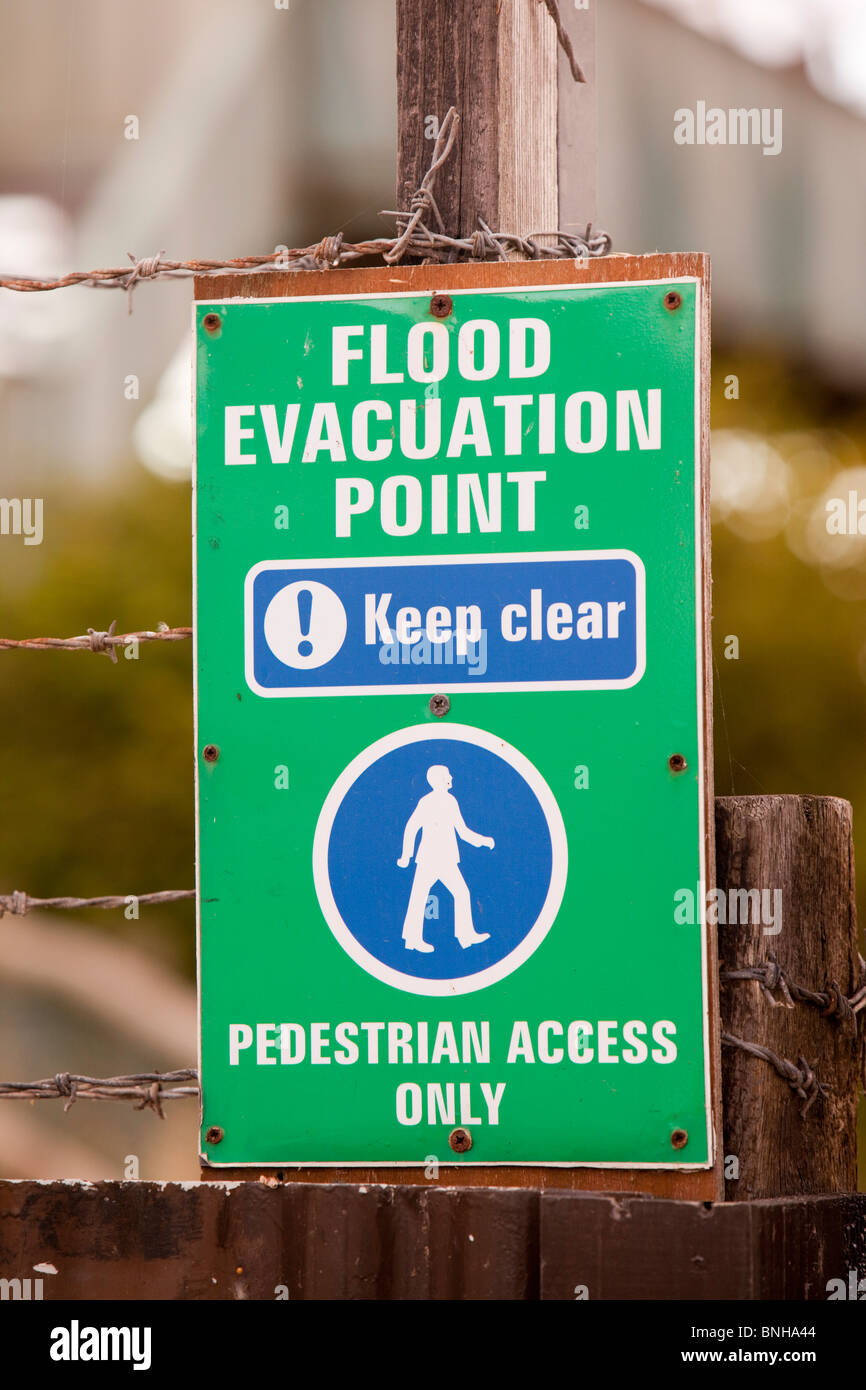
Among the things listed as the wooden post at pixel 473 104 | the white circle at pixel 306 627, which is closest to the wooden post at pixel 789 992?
the white circle at pixel 306 627

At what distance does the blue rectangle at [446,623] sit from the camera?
2.46 meters

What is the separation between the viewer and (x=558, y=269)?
2.55 meters

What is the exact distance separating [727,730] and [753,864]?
4092 mm

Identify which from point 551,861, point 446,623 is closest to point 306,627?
point 446,623

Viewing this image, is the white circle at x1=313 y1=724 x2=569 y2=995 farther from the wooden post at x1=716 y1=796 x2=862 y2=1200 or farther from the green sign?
the wooden post at x1=716 y1=796 x2=862 y2=1200

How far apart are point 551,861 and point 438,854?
168 millimetres

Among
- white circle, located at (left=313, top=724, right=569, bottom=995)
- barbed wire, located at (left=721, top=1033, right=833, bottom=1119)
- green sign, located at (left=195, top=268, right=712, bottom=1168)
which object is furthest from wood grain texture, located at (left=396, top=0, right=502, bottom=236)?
barbed wire, located at (left=721, top=1033, right=833, bottom=1119)

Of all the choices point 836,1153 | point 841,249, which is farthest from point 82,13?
point 836,1153

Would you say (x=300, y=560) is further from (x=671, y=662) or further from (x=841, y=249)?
(x=841, y=249)

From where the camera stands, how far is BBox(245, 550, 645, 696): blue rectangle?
8.06 ft

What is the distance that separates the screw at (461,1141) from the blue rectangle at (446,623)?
2.12ft

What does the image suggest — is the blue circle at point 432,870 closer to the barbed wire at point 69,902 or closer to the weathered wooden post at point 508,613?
the weathered wooden post at point 508,613

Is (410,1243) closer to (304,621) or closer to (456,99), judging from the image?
(304,621)

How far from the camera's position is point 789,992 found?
97.8 inches
